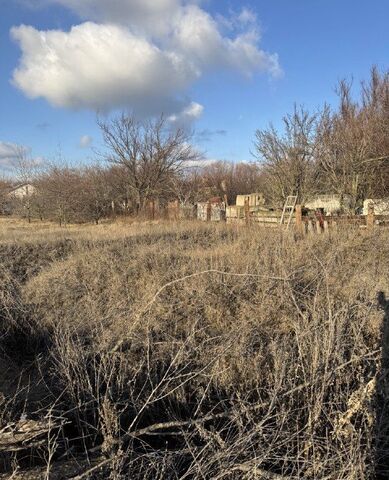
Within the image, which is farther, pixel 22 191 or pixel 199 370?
pixel 22 191

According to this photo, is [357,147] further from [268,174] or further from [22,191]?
[22,191]

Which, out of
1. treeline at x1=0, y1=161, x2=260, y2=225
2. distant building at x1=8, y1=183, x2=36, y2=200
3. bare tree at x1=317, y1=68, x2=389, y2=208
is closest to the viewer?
bare tree at x1=317, y1=68, x2=389, y2=208

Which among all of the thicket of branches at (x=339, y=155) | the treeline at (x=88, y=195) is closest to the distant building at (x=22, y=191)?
the treeline at (x=88, y=195)

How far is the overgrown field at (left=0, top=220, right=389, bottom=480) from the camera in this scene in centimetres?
272

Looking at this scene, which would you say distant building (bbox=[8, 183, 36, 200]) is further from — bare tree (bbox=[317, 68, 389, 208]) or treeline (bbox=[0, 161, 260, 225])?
bare tree (bbox=[317, 68, 389, 208])

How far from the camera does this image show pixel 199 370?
390cm

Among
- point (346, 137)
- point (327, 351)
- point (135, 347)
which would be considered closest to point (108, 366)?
point (135, 347)

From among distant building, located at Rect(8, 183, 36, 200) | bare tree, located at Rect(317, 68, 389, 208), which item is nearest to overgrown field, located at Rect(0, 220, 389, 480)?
bare tree, located at Rect(317, 68, 389, 208)

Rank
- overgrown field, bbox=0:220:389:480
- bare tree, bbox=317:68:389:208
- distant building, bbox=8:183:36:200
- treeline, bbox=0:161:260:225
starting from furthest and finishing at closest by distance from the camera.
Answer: distant building, bbox=8:183:36:200 → treeline, bbox=0:161:260:225 → bare tree, bbox=317:68:389:208 → overgrown field, bbox=0:220:389:480

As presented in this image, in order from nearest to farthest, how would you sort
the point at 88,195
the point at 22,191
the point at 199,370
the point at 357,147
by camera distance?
the point at 199,370
the point at 357,147
the point at 88,195
the point at 22,191

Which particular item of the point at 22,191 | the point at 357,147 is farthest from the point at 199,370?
the point at 22,191

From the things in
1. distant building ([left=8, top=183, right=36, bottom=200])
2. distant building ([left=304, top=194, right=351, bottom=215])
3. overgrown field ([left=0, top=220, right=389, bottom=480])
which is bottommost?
overgrown field ([left=0, top=220, right=389, bottom=480])

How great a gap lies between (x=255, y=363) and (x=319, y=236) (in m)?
6.24

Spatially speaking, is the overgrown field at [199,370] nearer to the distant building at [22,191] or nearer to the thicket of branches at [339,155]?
the thicket of branches at [339,155]
